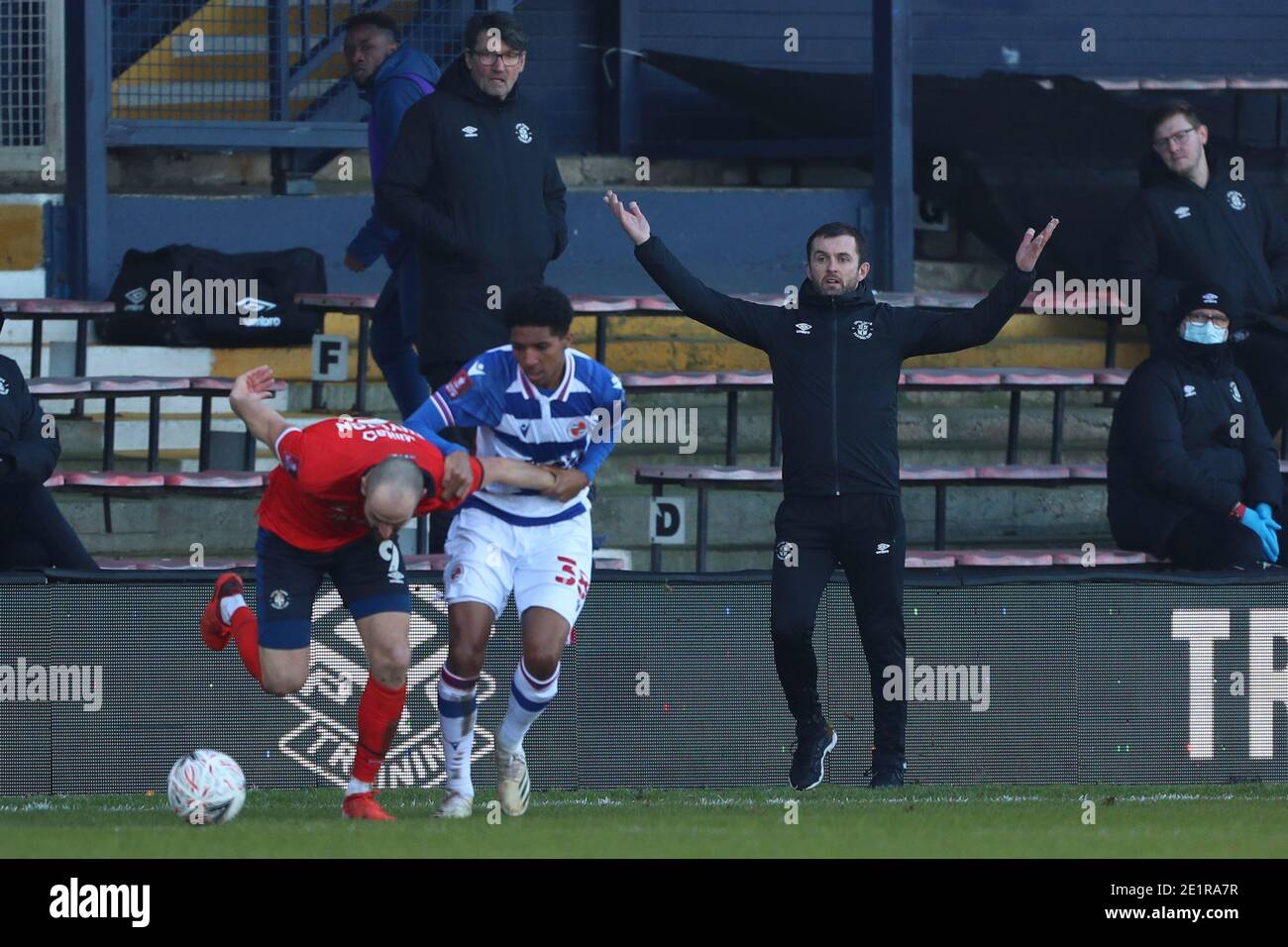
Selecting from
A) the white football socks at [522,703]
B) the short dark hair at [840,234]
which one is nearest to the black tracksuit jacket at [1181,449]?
the short dark hair at [840,234]

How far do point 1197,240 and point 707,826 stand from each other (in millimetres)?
5689

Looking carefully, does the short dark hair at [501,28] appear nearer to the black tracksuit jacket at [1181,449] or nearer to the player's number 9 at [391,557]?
the player's number 9 at [391,557]

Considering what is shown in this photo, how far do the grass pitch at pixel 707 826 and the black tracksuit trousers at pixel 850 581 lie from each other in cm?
30

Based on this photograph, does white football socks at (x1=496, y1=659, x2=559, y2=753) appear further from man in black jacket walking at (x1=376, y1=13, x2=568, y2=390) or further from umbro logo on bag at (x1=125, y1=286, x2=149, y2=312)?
umbro logo on bag at (x1=125, y1=286, x2=149, y2=312)

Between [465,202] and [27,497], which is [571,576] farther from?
[27,497]

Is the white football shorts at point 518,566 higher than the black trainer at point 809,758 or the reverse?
higher

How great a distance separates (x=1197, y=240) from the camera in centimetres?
1225

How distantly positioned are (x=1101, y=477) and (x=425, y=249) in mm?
4042

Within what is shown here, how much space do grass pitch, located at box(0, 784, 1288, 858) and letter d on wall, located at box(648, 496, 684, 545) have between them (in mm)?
2023

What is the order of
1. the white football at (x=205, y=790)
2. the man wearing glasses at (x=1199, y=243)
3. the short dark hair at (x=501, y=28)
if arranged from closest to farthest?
the white football at (x=205, y=790) < the short dark hair at (x=501, y=28) < the man wearing glasses at (x=1199, y=243)

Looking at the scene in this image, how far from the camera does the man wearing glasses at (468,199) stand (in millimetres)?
10328

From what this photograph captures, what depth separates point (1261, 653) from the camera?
9.73 metres

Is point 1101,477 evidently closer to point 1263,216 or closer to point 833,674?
point 1263,216

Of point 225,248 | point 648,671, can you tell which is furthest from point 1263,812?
point 225,248
